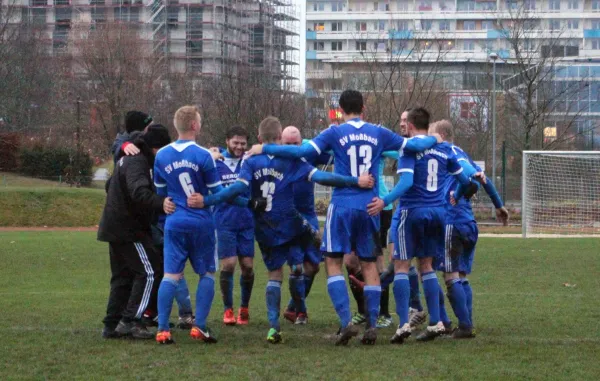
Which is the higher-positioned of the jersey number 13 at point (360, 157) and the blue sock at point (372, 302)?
the jersey number 13 at point (360, 157)

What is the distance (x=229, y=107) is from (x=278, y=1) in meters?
62.8

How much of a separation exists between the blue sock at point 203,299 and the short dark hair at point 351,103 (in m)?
1.99

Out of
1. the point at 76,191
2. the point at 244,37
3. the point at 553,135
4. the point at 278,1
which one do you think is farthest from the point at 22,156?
the point at 278,1

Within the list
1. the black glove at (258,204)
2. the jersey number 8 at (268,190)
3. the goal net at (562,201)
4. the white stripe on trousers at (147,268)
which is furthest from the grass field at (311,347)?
the goal net at (562,201)

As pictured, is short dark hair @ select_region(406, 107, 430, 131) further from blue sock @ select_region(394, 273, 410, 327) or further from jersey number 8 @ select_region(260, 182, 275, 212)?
jersey number 8 @ select_region(260, 182, 275, 212)

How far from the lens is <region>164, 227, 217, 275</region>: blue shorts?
8.35m

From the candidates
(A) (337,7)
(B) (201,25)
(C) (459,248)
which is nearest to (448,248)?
(C) (459,248)

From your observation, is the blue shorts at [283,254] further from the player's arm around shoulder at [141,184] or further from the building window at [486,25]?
the building window at [486,25]

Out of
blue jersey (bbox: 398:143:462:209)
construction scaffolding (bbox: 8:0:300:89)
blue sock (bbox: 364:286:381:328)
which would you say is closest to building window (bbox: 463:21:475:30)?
construction scaffolding (bbox: 8:0:300:89)

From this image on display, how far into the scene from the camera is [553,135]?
49.7 meters

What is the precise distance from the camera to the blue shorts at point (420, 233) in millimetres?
8586

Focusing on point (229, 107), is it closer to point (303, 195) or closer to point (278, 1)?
point (303, 195)

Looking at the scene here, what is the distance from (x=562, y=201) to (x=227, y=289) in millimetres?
22267

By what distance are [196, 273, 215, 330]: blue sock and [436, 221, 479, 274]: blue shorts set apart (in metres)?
2.20
